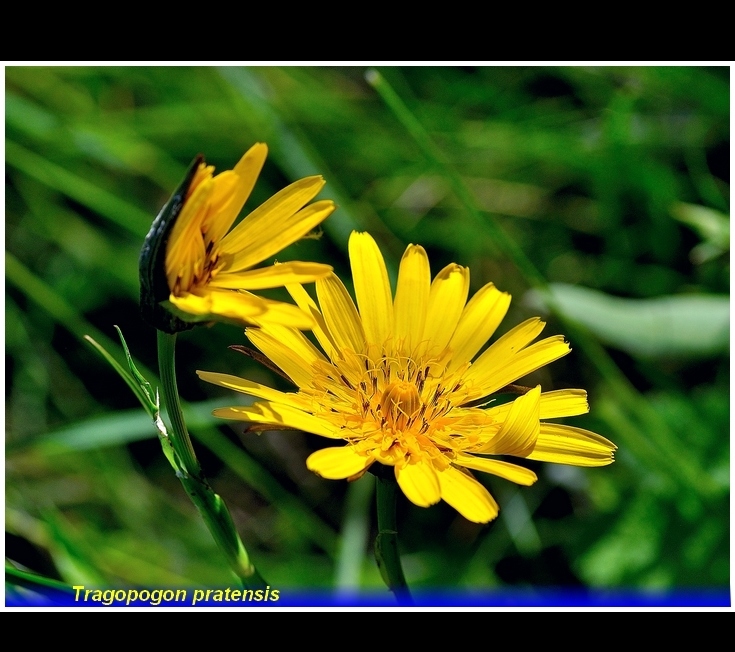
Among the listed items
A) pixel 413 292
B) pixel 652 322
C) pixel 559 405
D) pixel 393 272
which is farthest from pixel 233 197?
pixel 652 322

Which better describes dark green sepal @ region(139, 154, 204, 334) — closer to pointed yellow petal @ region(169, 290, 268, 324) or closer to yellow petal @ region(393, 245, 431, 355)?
pointed yellow petal @ region(169, 290, 268, 324)

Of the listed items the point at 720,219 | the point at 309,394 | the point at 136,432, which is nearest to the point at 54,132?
the point at 136,432

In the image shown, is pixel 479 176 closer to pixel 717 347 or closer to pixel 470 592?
pixel 717 347

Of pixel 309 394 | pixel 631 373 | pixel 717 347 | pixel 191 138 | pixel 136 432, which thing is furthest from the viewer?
pixel 191 138

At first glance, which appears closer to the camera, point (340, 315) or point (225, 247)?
point (225, 247)

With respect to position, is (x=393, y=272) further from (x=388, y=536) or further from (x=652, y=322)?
(x=388, y=536)
